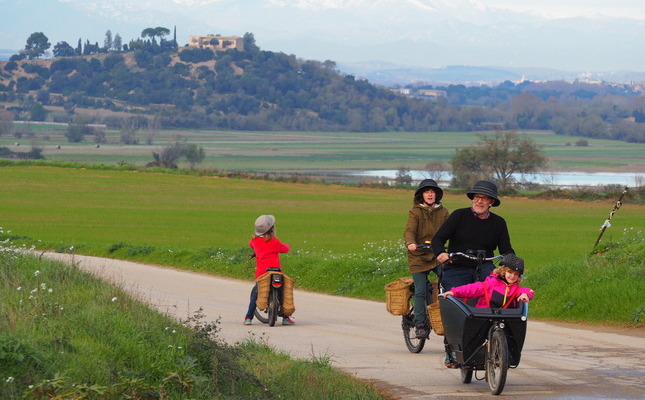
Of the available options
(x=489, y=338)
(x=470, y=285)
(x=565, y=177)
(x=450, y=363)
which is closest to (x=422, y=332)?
(x=450, y=363)

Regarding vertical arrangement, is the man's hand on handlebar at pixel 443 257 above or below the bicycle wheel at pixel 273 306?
above

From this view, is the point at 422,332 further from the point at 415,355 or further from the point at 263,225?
the point at 263,225

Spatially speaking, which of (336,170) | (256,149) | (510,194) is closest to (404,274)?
(510,194)

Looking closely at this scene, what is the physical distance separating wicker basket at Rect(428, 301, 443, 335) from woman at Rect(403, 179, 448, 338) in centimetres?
100

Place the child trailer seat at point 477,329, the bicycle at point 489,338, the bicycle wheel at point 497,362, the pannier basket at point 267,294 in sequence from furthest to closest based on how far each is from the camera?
the pannier basket at point 267,294
the child trailer seat at point 477,329
the bicycle at point 489,338
the bicycle wheel at point 497,362

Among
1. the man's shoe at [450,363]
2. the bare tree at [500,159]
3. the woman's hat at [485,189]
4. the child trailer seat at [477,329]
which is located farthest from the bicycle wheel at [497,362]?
the bare tree at [500,159]

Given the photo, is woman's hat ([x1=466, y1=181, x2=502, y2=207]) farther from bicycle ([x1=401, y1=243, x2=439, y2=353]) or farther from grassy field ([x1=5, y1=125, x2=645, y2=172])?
grassy field ([x1=5, y1=125, x2=645, y2=172])

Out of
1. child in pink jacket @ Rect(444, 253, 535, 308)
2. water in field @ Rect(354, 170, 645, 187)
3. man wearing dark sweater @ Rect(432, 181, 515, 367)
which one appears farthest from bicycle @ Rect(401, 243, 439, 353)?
water in field @ Rect(354, 170, 645, 187)

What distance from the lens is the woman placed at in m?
12.8

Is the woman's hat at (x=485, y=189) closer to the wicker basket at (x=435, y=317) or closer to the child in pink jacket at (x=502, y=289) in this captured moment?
the child in pink jacket at (x=502, y=289)

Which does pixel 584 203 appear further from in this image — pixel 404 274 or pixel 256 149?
pixel 256 149

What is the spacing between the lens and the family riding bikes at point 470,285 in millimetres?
10359

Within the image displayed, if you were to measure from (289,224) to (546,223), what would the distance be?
10.8 meters

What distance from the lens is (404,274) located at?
2169 cm
